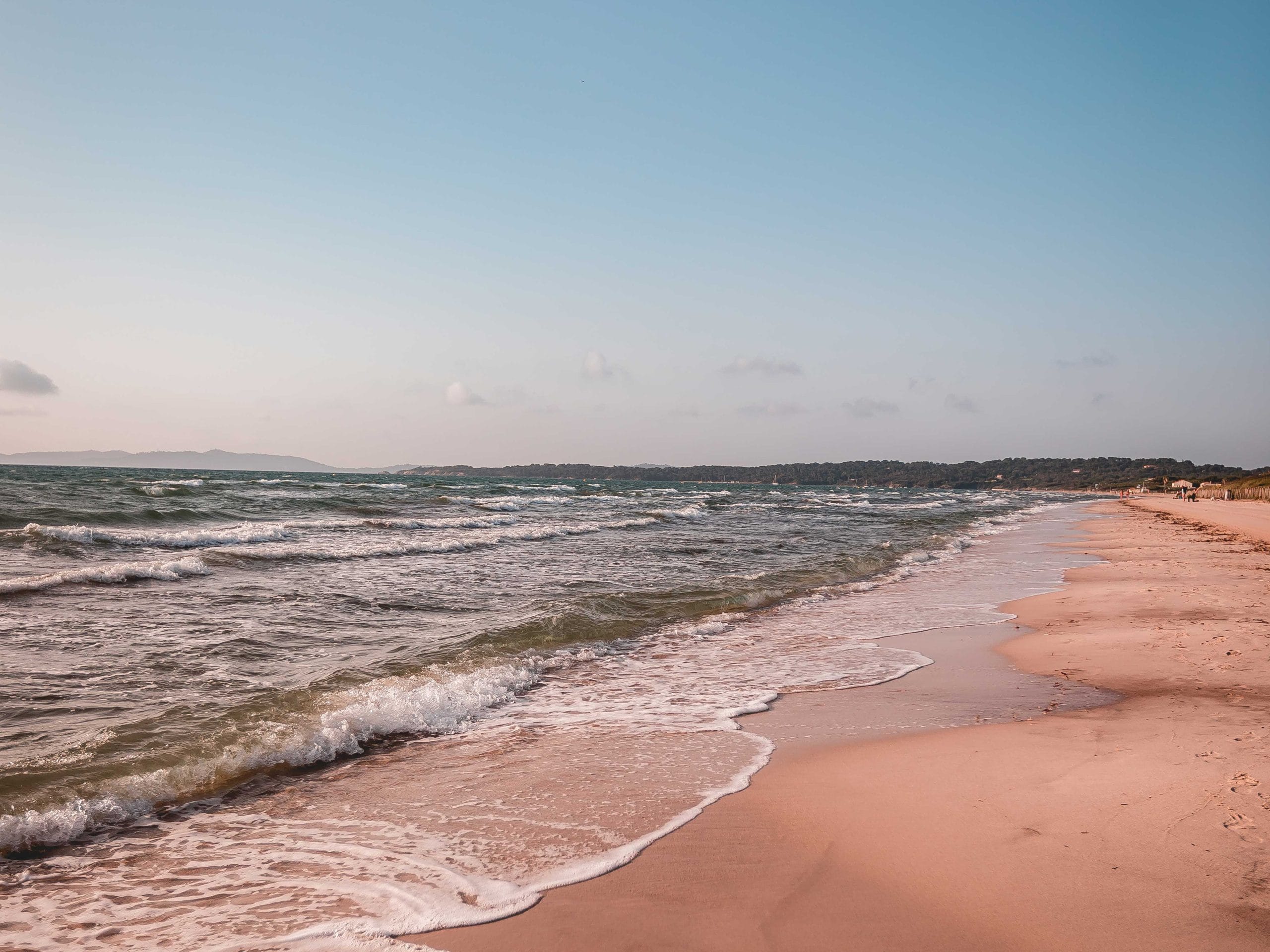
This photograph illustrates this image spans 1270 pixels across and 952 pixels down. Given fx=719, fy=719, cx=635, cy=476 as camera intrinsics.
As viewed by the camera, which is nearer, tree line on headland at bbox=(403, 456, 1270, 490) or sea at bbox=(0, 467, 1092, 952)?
sea at bbox=(0, 467, 1092, 952)

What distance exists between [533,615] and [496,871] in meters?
6.28

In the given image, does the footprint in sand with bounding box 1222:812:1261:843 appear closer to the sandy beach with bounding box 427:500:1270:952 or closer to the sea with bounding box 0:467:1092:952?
the sandy beach with bounding box 427:500:1270:952

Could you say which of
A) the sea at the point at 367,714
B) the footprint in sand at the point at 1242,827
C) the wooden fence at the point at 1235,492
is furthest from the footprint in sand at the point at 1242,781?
the wooden fence at the point at 1235,492

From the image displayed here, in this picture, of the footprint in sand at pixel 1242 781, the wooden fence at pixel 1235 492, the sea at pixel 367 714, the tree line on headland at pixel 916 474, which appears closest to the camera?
the sea at pixel 367 714

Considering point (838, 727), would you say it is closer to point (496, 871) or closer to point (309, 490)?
point (496, 871)

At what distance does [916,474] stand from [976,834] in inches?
6988

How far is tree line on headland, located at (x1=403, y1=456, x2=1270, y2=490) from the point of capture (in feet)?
497

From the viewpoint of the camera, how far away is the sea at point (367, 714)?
319 centimetres

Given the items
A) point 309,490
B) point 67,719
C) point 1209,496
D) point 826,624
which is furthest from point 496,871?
point 1209,496

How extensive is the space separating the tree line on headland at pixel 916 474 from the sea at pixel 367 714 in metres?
132

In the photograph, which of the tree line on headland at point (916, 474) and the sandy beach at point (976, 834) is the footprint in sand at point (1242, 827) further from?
Answer: the tree line on headland at point (916, 474)

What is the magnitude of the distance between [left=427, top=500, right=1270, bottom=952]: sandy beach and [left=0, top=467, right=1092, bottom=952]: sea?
0.33 metres

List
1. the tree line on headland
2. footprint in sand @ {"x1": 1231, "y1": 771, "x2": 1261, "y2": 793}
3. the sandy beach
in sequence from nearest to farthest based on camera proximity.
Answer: the sandy beach < footprint in sand @ {"x1": 1231, "y1": 771, "x2": 1261, "y2": 793} < the tree line on headland

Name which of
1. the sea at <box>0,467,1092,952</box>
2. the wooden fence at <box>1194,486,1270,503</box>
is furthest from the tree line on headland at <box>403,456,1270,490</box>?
the sea at <box>0,467,1092,952</box>
